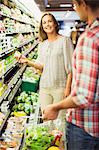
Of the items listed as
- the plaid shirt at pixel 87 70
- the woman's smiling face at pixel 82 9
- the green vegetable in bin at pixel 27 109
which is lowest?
the green vegetable in bin at pixel 27 109

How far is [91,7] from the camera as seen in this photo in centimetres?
195

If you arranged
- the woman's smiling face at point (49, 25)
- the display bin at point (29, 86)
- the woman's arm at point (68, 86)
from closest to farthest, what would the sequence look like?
the woman's arm at point (68, 86) < the woman's smiling face at point (49, 25) < the display bin at point (29, 86)

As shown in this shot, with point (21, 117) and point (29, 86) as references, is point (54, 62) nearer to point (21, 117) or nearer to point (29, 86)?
point (21, 117)

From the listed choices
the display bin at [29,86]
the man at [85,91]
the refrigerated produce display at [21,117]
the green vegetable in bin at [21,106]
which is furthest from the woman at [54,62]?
the display bin at [29,86]

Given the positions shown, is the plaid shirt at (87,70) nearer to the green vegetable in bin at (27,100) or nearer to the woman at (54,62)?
the woman at (54,62)

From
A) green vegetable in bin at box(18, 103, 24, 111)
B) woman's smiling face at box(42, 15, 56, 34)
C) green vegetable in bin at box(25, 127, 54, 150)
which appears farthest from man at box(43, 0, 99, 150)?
green vegetable in bin at box(18, 103, 24, 111)

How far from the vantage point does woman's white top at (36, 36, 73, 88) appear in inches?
155

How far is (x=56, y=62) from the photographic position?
3994 mm

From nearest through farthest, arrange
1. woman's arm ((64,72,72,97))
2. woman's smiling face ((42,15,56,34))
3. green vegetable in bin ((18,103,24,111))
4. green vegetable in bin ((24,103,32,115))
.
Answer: woman's arm ((64,72,72,97)), woman's smiling face ((42,15,56,34)), green vegetable in bin ((24,103,32,115)), green vegetable in bin ((18,103,24,111))

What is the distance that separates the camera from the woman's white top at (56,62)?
3.95 meters

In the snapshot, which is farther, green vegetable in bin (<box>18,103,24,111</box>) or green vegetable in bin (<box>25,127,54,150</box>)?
green vegetable in bin (<box>18,103,24,111</box>)

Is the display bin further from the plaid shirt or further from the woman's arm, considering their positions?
the plaid shirt

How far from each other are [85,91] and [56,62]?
2.13 m

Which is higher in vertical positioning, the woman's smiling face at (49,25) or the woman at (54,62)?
the woman's smiling face at (49,25)
